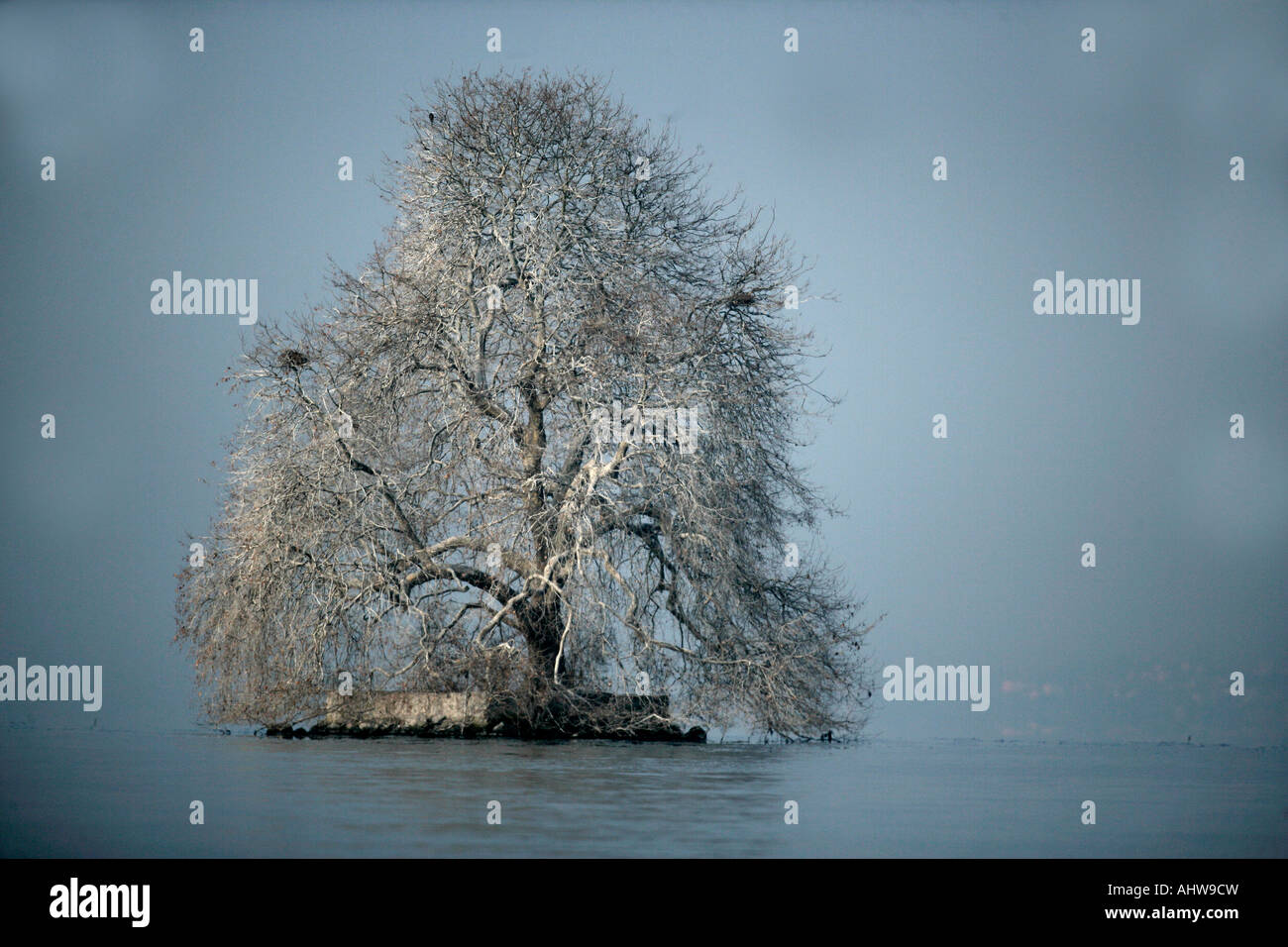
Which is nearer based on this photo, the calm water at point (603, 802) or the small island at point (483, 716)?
the calm water at point (603, 802)

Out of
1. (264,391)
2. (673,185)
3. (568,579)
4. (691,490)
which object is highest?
(673,185)

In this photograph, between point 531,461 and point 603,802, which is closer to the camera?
point 603,802

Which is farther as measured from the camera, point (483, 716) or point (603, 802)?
point (483, 716)

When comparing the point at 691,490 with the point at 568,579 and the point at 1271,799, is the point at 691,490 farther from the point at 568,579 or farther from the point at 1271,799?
the point at 1271,799

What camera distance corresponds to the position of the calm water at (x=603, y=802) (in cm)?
918

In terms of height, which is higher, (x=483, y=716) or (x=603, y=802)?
(x=603, y=802)

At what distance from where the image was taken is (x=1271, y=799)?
13.2 meters

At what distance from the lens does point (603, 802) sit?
11172 mm

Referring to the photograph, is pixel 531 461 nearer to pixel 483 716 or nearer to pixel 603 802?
pixel 483 716

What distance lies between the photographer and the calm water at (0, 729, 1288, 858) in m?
9.18

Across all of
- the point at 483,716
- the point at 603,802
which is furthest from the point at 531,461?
the point at 603,802

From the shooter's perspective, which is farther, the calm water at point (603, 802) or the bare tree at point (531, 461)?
the bare tree at point (531, 461)
